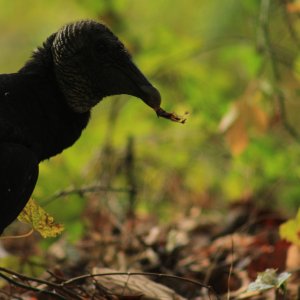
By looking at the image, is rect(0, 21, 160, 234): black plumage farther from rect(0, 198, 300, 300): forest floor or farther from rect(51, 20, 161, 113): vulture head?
rect(0, 198, 300, 300): forest floor

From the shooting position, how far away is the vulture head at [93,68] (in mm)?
2865

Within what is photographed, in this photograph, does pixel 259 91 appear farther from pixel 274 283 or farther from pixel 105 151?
pixel 274 283

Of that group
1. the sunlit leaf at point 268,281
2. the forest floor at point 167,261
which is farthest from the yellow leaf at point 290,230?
the sunlit leaf at point 268,281

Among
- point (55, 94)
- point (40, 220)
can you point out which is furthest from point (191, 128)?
point (40, 220)

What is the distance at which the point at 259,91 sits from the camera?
465cm

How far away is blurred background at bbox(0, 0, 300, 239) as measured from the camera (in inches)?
175

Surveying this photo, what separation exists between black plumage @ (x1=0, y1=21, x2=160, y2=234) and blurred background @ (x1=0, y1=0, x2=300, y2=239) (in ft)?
3.41

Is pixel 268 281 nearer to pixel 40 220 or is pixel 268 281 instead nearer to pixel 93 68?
pixel 40 220

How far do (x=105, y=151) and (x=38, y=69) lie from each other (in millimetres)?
1941

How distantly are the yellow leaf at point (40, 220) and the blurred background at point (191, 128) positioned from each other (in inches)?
39.2

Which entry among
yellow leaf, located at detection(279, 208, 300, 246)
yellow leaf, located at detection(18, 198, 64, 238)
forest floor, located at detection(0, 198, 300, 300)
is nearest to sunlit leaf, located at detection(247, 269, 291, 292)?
forest floor, located at detection(0, 198, 300, 300)

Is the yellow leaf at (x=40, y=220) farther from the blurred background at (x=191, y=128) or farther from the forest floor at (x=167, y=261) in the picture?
the blurred background at (x=191, y=128)

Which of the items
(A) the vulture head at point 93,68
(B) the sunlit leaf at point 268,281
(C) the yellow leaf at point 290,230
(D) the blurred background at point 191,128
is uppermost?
(D) the blurred background at point 191,128

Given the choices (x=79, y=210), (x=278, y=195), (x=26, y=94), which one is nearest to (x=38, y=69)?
(x=26, y=94)
